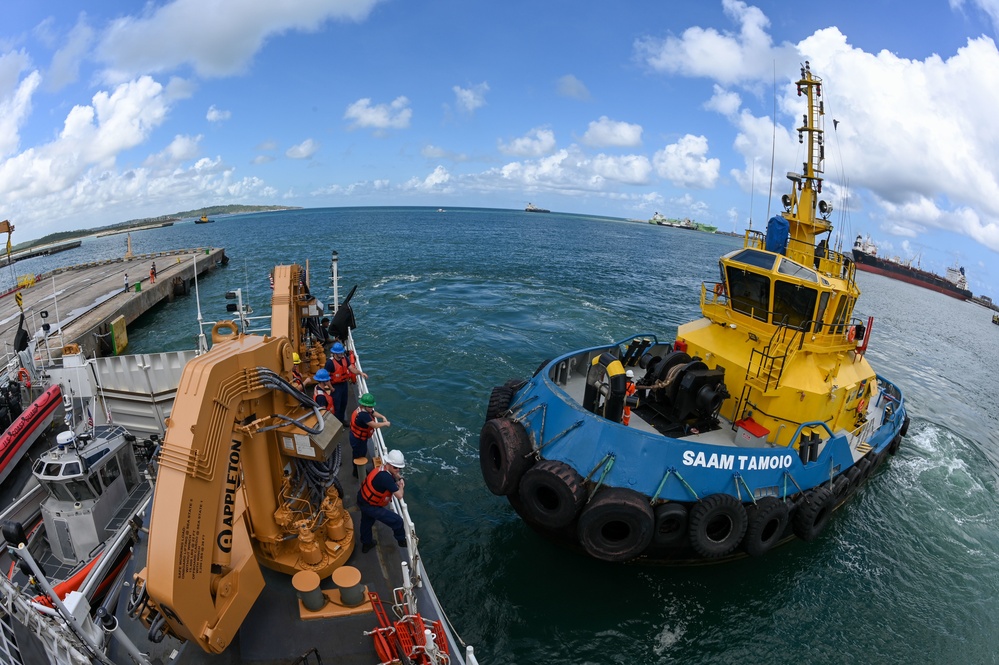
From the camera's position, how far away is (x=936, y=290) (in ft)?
244

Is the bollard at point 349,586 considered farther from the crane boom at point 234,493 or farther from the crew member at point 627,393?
the crew member at point 627,393

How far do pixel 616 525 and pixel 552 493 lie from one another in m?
1.00

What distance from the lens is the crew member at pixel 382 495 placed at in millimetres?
5629

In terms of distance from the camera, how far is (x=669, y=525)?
7523mm

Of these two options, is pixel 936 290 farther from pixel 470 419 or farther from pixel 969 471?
pixel 470 419

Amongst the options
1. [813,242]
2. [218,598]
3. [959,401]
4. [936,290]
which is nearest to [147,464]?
[218,598]

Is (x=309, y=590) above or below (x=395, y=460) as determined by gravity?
below

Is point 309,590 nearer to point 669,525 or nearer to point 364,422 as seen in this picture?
point 364,422

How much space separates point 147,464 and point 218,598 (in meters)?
6.61

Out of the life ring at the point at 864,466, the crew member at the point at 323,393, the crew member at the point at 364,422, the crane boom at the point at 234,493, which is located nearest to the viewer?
the crane boom at the point at 234,493

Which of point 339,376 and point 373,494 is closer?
point 373,494

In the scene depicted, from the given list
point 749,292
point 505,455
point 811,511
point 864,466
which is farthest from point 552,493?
point 864,466

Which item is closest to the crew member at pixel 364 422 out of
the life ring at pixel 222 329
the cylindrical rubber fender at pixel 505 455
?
the life ring at pixel 222 329

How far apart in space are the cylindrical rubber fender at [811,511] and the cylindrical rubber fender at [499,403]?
524cm
